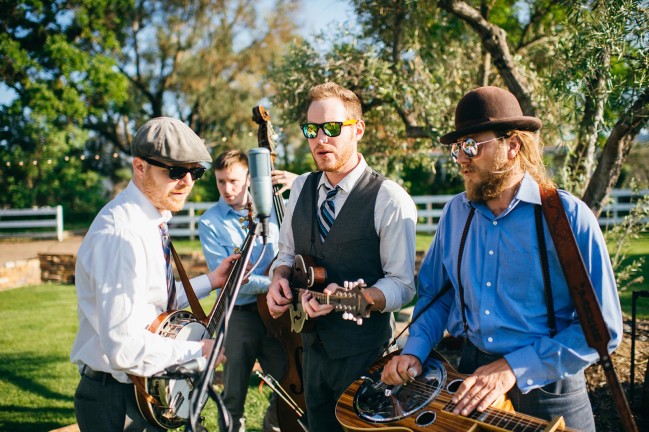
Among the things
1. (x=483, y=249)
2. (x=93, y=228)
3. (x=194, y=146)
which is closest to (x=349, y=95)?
(x=194, y=146)

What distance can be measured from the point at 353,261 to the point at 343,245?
4.0 inches

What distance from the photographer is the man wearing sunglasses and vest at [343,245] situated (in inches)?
108

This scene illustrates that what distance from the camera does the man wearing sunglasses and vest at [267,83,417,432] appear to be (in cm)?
275

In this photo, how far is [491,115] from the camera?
227cm

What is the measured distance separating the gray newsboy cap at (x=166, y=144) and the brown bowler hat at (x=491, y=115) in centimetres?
122

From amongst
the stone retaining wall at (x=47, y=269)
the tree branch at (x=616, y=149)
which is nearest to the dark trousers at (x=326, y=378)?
the tree branch at (x=616, y=149)

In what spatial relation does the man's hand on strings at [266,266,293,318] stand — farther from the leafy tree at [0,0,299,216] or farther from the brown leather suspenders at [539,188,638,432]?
the leafy tree at [0,0,299,216]

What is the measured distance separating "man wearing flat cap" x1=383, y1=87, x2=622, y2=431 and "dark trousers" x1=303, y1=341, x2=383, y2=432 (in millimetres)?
407

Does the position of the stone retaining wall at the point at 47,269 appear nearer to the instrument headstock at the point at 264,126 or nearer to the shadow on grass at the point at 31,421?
the shadow on grass at the point at 31,421

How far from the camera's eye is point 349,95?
117 inches

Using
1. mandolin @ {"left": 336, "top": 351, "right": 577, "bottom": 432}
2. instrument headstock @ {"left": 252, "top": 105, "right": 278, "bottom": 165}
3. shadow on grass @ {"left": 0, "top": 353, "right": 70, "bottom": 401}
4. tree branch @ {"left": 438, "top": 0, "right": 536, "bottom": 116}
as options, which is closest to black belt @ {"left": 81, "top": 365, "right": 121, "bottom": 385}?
mandolin @ {"left": 336, "top": 351, "right": 577, "bottom": 432}

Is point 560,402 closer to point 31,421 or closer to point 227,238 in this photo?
point 227,238

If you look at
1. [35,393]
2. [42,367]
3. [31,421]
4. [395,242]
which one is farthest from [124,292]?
[42,367]

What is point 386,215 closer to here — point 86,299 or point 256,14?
point 86,299
